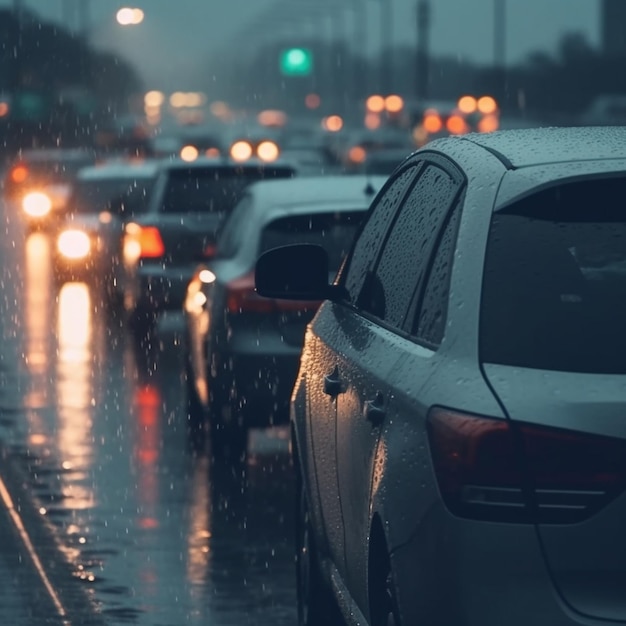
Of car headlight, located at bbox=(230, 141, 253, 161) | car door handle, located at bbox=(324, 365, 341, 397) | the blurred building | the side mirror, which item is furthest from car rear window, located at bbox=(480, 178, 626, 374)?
the blurred building

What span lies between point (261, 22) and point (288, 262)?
478ft

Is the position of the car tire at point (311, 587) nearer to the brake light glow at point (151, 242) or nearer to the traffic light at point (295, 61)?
the brake light glow at point (151, 242)

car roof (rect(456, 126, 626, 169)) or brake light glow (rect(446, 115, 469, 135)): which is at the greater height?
car roof (rect(456, 126, 626, 169))

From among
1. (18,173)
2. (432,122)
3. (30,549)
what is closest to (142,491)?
(30,549)

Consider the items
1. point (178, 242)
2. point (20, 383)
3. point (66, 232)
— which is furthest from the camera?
point (66, 232)

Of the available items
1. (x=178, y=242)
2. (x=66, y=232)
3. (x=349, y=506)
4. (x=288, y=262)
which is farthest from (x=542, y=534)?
(x=66, y=232)

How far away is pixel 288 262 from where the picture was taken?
19.8 feet

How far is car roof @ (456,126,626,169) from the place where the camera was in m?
4.45

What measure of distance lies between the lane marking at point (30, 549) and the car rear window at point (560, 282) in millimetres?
3179

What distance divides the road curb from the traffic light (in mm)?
47808

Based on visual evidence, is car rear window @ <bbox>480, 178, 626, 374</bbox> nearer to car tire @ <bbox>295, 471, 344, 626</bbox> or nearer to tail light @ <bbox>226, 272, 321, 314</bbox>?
car tire @ <bbox>295, 471, 344, 626</bbox>

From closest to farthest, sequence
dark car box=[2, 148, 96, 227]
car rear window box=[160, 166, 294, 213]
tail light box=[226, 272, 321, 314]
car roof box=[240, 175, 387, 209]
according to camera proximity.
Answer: tail light box=[226, 272, 321, 314], car roof box=[240, 175, 387, 209], car rear window box=[160, 166, 294, 213], dark car box=[2, 148, 96, 227]

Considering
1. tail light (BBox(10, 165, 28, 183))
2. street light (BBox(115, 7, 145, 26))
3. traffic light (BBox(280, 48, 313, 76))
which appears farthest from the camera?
traffic light (BBox(280, 48, 313, 76))

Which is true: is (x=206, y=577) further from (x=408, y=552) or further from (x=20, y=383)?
(x=20, y=383)
